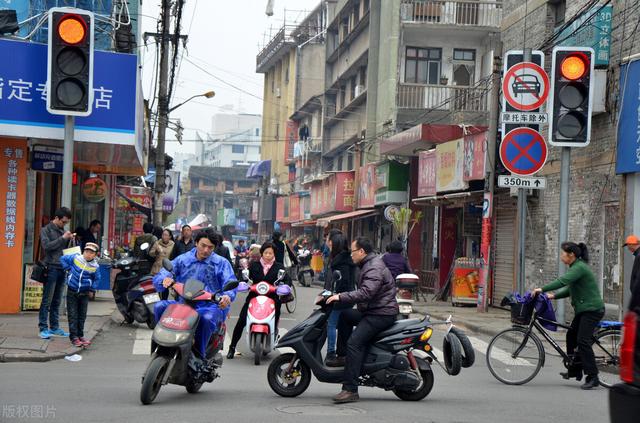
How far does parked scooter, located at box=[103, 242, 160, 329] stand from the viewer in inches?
635

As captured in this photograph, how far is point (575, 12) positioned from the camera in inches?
837

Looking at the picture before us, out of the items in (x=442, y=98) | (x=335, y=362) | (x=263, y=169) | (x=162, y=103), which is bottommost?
(x=335, y=362)

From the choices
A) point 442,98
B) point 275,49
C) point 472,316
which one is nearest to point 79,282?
point 472,316

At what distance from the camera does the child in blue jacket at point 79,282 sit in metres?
12.7

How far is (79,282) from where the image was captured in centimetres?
1266

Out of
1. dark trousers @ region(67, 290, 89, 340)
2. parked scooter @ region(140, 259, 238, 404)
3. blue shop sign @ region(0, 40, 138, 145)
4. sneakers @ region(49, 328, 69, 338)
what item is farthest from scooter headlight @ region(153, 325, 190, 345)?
blue shop sign @ region(0, 40, 138, 145)

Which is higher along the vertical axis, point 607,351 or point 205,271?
point 205,271

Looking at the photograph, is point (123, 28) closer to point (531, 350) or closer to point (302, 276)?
point (302, 276)

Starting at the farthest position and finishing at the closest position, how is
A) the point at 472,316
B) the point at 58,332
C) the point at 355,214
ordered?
the point at 355,214 → the point at 472,316 → the point at 58,332

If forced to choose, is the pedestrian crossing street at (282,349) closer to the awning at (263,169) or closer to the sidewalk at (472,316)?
the sidewalk at (472,316)

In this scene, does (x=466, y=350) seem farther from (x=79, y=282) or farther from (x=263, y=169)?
(x=263, y=169)

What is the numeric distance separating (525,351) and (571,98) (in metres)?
3.69

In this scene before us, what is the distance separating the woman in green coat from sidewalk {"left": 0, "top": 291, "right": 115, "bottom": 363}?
20.3 feet

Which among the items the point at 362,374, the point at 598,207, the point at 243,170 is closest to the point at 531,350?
the point at 362,374
